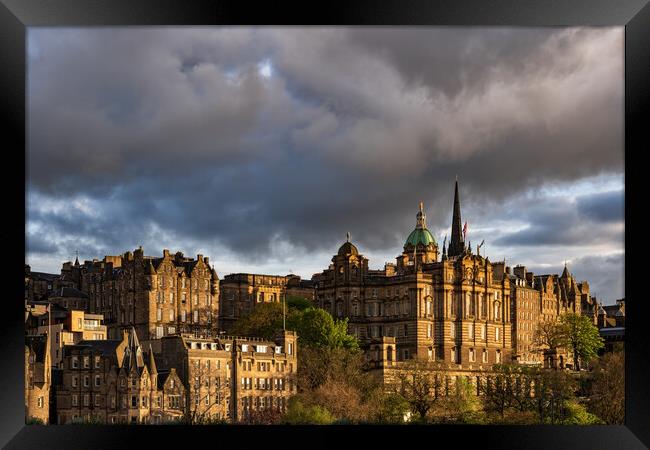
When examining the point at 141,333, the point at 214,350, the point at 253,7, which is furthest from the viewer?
the point at 141,333

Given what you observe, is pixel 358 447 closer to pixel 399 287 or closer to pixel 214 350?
pixel 214 350

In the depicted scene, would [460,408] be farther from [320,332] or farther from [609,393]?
[320,332]

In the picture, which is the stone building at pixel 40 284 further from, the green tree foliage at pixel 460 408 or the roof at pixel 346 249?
the green tree foliage at pixel 460 408

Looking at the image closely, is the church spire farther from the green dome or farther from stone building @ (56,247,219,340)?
stone building @ (56,247,219,340)

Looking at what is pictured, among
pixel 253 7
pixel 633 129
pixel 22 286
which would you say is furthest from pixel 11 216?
pixel 633 129

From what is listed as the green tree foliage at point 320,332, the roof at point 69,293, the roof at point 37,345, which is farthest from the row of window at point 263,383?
the roof at point 69,293

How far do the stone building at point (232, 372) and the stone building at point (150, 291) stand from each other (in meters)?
6.01

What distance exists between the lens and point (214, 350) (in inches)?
1821

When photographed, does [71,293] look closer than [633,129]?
No

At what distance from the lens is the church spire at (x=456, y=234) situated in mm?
69719

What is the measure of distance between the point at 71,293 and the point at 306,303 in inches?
481

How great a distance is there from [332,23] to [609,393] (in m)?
39.9

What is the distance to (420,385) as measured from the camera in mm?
48031

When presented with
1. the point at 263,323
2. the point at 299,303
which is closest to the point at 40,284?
the point at 263,323
